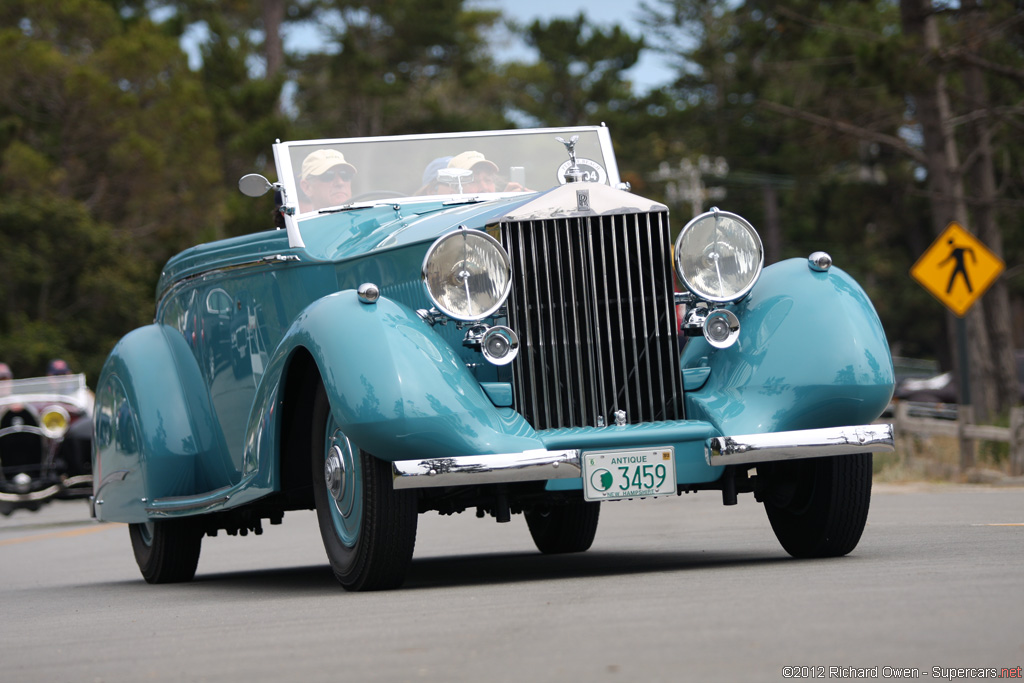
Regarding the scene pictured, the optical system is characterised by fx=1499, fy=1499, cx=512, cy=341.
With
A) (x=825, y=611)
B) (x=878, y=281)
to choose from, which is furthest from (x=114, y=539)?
(x=878, y=281)

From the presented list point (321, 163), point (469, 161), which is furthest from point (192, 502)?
point (469, 161)

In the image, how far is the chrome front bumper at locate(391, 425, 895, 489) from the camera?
18.7 ft

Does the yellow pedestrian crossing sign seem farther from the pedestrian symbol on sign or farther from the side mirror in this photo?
the side mirror

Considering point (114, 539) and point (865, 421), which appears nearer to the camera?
point (865, 421)

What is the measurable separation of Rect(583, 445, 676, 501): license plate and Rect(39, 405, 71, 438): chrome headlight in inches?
530

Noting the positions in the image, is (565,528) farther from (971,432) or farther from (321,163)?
(971,432)

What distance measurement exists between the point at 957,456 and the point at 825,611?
12.1 meters

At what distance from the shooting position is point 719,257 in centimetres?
643

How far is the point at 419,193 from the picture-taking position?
7.96 metres

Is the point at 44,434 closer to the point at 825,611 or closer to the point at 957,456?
the point at 957,456

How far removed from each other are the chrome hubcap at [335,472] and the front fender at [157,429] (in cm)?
163

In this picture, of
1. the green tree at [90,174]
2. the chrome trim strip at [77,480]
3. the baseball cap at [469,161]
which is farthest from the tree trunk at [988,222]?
the green tree at [90,174]

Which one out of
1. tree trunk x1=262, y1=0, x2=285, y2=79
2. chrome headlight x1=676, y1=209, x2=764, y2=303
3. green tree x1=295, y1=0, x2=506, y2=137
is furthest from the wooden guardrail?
tree trunk x1=262, y1=0, x2=285, y2=79

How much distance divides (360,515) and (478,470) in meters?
0.59
